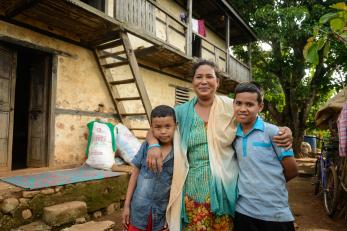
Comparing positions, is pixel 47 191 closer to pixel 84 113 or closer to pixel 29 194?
pixel 29 194

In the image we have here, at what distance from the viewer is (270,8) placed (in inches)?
473

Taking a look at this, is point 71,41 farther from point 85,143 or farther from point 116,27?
point 85,143

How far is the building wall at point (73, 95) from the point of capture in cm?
525

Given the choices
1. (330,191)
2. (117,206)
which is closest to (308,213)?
(330,191)

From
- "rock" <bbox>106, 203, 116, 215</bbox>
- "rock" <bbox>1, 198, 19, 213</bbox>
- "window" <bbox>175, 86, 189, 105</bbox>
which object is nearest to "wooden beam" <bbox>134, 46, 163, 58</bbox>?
"window" <bbox>175, 86, 189, 105</bbox>

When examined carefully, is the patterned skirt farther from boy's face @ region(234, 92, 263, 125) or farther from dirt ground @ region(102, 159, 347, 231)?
dirt ground @ region(102, 159, 347, 231)

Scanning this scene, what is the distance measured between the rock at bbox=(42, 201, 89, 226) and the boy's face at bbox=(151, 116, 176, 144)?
2.24 metres

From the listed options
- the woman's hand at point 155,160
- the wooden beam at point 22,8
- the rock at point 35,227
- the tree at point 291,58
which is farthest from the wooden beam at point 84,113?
the tree at point 291,58

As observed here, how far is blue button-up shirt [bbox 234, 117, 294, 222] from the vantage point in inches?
66.5

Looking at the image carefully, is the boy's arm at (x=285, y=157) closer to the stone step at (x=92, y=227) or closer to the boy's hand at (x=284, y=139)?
the boy's hand at (x=284, y=139)

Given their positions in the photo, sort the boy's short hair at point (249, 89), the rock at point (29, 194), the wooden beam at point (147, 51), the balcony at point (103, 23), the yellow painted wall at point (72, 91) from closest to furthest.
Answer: the boy's short hair at point (249, 89) < the rock at point (29, 194) < the balcony at point (103, 23) < the yellow painted wall at point (72, 91) < the wooden beam at point (147, 51)

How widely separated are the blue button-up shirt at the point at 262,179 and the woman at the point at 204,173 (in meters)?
0.07

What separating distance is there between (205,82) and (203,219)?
0.88 meters

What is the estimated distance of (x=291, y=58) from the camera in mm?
13617
